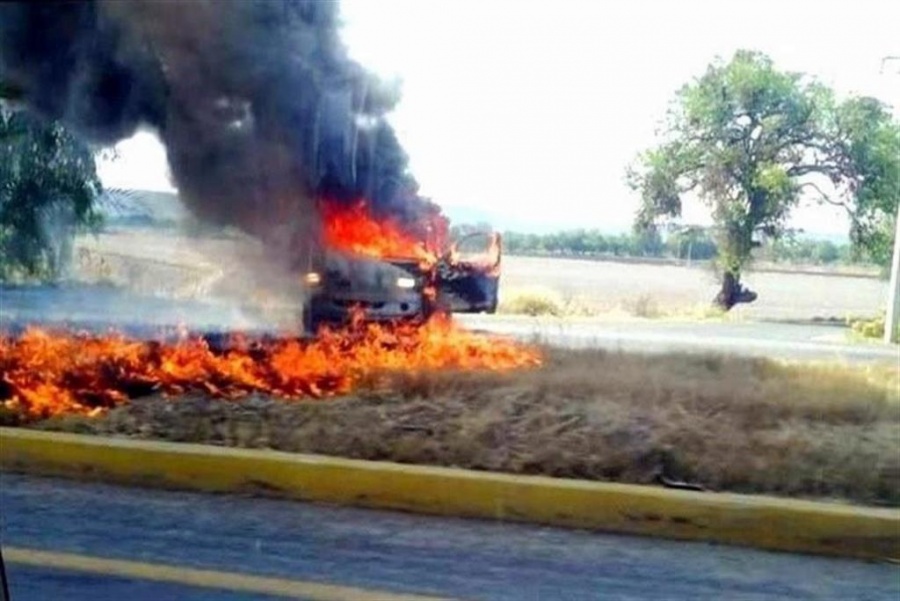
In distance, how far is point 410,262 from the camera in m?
3.54

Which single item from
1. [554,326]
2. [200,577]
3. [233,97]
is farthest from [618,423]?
[233,97]

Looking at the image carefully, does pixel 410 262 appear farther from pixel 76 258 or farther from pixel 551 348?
pixel 76 258

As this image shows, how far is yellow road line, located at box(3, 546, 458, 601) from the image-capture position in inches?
116

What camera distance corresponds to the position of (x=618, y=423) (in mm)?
3414

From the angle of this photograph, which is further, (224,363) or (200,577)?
(224,363)

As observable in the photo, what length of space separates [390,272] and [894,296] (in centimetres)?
123

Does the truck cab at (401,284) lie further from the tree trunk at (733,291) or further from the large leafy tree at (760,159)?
the tree trunk at (733,291)

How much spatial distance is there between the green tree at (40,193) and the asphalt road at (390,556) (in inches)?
27.8

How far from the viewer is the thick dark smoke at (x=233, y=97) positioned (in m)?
3.53

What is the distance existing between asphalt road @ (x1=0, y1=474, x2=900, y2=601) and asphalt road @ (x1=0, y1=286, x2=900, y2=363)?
0.45 metres

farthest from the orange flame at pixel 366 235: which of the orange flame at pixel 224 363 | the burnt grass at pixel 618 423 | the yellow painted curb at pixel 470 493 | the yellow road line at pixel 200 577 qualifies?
the yellow road line at pixel 200 577

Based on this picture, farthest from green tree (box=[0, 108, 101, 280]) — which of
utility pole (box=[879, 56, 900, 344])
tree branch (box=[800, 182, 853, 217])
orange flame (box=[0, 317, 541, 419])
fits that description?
utility pole (box=[879, 56, 900, 344])

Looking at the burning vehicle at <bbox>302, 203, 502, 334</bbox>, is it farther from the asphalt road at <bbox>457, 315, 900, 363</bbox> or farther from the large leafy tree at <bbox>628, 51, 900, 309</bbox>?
the large leafy tree at <bbox>628, 51, 900, 309</bbox>

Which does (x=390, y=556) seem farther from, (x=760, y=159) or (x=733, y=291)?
(x=760, y=159)
